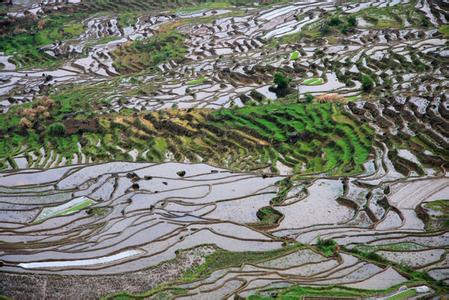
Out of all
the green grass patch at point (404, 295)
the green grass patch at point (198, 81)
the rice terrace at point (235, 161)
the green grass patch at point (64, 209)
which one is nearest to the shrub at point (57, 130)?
the rice terrace at point (235, 161)

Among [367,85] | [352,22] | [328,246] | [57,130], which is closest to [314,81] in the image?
[367,85]

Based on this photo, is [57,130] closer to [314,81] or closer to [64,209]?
[64,209]

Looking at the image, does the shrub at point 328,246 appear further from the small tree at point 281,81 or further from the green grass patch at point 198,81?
the green grass patch at point 198,81

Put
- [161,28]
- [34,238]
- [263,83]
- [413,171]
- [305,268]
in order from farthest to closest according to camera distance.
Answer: [161,28], [263,83], [413,171], [34,238], [305,268]

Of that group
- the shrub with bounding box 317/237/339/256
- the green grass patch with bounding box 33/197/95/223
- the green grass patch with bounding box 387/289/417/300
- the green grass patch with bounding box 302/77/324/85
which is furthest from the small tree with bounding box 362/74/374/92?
the green grass patch with bounding box 387/289/417/300

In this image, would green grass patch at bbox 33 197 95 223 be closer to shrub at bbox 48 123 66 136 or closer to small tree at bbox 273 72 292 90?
shrub at bbox 48 123 66 136

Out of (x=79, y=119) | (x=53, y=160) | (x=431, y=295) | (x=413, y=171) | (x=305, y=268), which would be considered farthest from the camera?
(x=79, y=119)

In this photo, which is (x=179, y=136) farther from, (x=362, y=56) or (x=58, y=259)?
(x=362, y=56)

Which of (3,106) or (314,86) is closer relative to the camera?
(314,86)

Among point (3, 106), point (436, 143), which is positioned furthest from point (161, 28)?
point (436, 143)
